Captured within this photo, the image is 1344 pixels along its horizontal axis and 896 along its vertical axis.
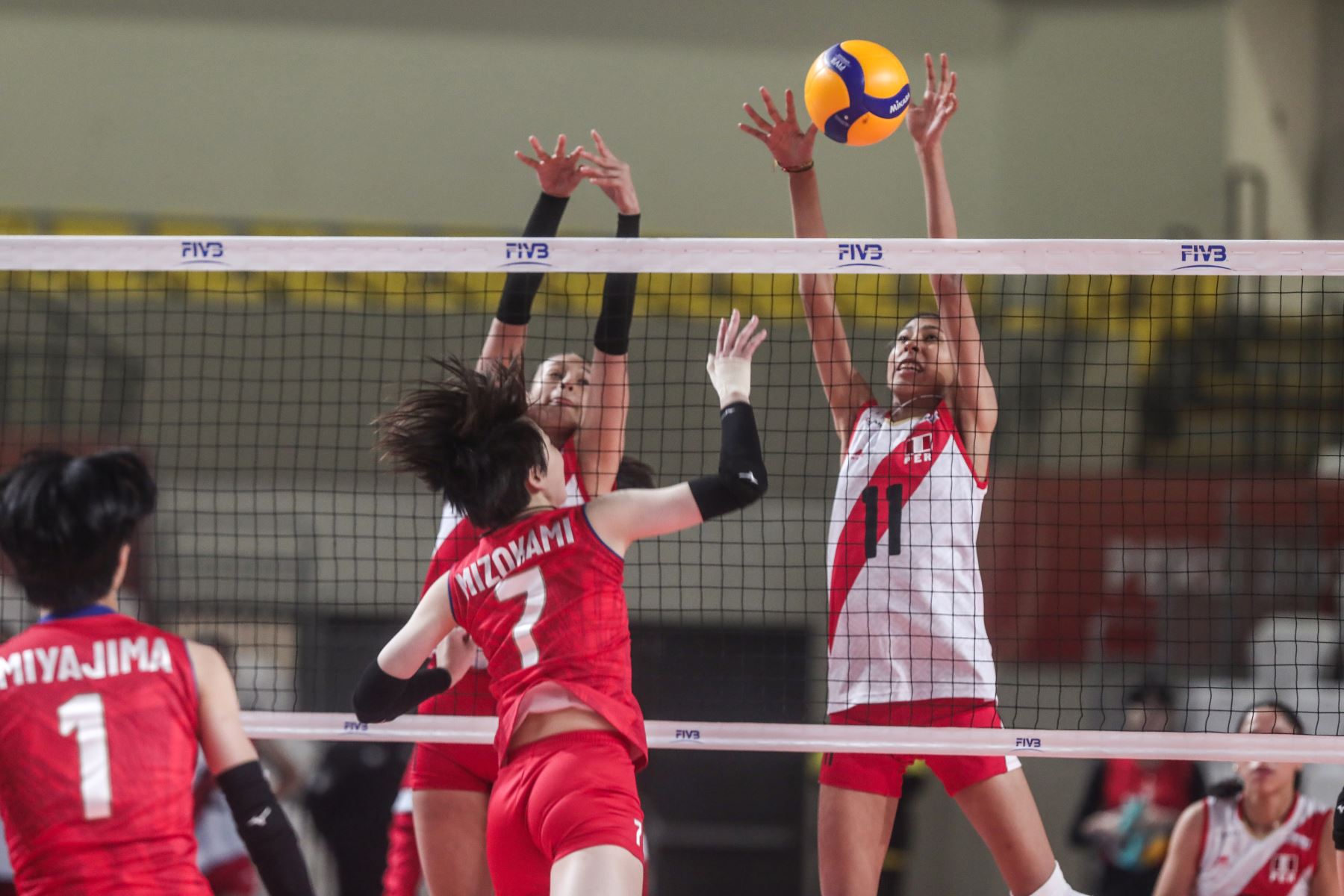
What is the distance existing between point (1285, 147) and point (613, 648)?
43.7 feet

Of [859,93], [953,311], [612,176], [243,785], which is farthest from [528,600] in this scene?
[859,93]

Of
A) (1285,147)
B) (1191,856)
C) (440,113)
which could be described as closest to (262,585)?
(440,113)

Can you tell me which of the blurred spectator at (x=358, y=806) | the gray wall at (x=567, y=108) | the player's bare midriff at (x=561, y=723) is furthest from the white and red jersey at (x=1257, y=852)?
the gray wall at (x=567, y=108)

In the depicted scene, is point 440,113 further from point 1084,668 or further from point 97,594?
point 97,594

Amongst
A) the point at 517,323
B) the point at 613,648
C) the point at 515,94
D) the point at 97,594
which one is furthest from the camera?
the point at 515,94

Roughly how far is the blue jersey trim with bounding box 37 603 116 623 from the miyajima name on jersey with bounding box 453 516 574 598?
41.3 inches

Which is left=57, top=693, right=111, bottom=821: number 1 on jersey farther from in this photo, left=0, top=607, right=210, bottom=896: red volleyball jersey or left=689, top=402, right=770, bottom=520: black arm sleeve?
left=689, top=402, right=770, bottom=520: black arm sleeve

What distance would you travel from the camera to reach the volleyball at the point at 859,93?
521cm

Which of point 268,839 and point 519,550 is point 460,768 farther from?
point 268,839

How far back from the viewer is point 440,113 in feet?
47.3

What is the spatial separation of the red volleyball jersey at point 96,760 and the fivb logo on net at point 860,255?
276cm

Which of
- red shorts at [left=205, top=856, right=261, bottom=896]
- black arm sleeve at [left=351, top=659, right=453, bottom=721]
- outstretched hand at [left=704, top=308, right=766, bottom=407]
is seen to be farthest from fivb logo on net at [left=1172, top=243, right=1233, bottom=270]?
red shorts at [left=205, top=856, right=261, bottom=896]

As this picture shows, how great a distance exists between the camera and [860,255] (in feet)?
16.3

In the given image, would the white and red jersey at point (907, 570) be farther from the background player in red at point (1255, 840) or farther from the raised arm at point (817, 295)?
the background player in red at point (1255, 840)
